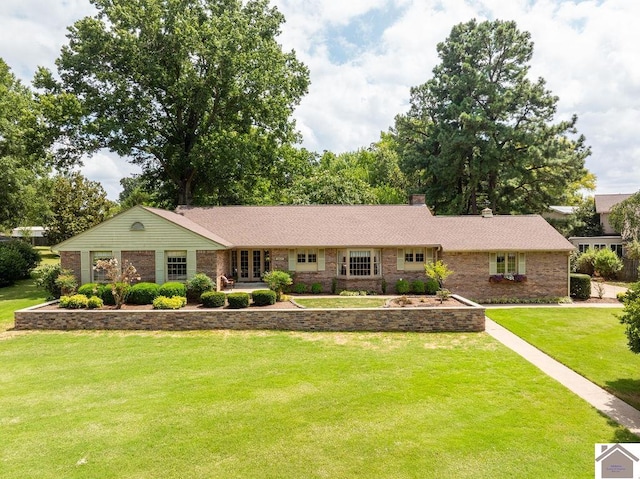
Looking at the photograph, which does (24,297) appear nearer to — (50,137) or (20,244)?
(20,244)

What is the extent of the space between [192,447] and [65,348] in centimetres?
870

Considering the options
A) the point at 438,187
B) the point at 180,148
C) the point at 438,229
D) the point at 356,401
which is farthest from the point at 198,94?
the point at 356,401

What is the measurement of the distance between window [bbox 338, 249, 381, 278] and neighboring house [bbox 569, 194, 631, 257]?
23427mm

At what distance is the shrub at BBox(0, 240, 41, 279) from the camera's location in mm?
27305

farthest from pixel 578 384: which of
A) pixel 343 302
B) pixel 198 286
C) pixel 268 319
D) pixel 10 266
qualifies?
pixel 10 266

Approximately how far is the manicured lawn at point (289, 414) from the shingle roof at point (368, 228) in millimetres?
9115

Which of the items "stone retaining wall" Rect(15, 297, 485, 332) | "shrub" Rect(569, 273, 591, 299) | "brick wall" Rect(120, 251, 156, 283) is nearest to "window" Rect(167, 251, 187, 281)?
"brick wall" Rect(120, 251, 156, 283)

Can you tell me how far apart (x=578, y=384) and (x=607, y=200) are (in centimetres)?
3536

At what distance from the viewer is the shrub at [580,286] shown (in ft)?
68.0

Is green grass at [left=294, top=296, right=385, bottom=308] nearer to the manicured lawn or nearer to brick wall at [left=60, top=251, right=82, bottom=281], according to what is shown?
the manicured lawn

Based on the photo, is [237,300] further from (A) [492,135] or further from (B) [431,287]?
(A) [492,135]

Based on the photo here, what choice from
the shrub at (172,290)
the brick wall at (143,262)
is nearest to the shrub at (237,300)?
the shrub at (172,290)

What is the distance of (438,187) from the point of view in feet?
120

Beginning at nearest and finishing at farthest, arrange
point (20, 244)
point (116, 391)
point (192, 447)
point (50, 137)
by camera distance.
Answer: point (192, 447)
point (116, 391)
point (50, 137)
point (20, 244)
